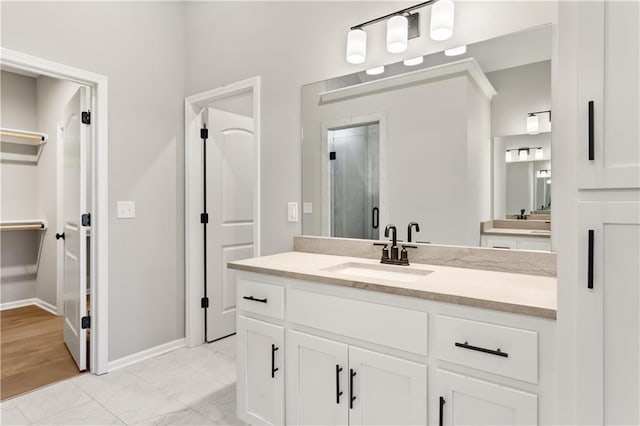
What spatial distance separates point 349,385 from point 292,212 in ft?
4.02

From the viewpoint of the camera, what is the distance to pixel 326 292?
156 centimetres

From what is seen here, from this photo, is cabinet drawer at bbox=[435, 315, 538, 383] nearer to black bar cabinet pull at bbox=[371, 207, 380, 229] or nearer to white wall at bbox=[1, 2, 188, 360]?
black bar cabinet pull at bbox=[371, 207, 380, 229]

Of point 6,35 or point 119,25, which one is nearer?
point 6,35

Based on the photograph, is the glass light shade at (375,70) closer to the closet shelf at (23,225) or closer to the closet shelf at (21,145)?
the closet shelf at (21,145)

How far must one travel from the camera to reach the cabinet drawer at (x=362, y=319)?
133 centimetres

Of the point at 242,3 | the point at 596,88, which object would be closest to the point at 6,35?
the point at 242,3

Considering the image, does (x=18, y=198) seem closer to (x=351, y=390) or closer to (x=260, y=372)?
(x=260, y=372)

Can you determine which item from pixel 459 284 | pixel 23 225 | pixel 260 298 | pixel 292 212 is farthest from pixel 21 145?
pixel 459 284

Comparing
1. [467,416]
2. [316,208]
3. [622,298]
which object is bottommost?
[467,416]

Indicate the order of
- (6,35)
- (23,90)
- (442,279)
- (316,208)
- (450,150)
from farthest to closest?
(23,90)
(316,208)
(6,35)
(450,150)
(442,279)

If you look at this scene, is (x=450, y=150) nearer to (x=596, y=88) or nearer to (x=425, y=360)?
(x=596, y=88)

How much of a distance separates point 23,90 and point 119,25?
245 centimetres

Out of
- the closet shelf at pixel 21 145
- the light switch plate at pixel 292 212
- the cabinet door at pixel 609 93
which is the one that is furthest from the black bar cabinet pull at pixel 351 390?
the closet shelf at pixel 21 145

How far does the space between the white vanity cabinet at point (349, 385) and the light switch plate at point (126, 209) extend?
172 cm
